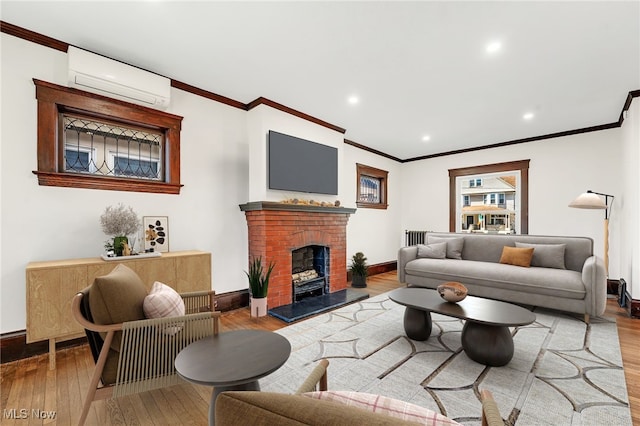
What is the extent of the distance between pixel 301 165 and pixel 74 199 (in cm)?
249

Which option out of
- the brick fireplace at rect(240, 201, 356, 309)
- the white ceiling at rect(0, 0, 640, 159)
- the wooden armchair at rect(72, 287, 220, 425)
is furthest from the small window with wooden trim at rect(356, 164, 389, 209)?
the wooden armchair at rect(72, 287, 220, 425)

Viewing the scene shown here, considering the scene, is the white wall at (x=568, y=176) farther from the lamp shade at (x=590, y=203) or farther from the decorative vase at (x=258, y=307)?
the decorative vase at (x=258, y=307)

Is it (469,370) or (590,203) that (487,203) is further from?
(469,370)

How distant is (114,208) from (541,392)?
3.77m

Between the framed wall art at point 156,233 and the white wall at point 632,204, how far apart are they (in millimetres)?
5281

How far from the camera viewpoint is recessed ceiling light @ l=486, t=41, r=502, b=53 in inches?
93.2

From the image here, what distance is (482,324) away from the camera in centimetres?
220

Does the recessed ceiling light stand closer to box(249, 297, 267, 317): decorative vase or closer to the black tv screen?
the black tv screen

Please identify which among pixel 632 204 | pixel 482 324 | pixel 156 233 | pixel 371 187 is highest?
pixel 371 187

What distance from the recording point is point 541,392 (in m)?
1.82

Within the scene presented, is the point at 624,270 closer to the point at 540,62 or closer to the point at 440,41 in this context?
the point at 540,62

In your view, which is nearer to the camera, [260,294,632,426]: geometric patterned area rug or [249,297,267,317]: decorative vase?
[260,294,632,426]: geometric patterned area rug

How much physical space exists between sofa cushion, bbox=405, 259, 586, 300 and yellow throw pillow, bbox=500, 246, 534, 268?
4.1 inches

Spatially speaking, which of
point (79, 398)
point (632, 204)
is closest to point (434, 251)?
point (632, 204)
